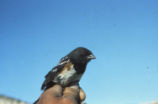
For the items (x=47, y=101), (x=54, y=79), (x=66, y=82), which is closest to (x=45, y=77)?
(x=54, y=79)

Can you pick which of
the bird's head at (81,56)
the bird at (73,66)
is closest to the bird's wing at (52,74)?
the bird at (73,66)

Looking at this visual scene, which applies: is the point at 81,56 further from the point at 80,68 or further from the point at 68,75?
the point at 68,75

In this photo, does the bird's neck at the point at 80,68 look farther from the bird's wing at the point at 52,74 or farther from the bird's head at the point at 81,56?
the bird's wing at the point at 52,74

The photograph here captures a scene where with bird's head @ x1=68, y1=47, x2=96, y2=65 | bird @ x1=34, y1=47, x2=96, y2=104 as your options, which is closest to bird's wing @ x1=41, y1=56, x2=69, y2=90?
bird @ x1=34, y1=47, x2=96, y2=104

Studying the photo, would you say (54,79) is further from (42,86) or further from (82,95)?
(82,95)

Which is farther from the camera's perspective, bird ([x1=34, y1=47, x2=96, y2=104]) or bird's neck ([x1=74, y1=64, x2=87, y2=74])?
bird's neck ([x1=74, y1=64, x2=87, y2=74])

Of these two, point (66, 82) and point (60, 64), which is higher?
point (60, 64)

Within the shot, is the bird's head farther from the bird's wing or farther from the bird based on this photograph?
the bird's wing
